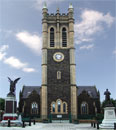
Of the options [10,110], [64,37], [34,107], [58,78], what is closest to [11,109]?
[10,110]

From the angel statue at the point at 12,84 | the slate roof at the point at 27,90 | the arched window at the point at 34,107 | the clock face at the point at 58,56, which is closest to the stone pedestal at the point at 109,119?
the angel statue at the point at 12,84

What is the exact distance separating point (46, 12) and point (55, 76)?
17.2 metres

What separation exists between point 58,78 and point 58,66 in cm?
292

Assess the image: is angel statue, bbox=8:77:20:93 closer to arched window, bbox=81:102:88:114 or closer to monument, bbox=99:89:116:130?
monument, bbox=99:89:116:130

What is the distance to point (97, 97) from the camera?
2301 inches

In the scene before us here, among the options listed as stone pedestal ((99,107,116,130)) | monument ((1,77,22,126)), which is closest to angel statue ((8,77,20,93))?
monument ((1,77,22,126))

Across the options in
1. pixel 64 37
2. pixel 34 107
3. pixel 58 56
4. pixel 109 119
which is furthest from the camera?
pixel 64 37

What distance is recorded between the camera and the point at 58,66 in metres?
50.3

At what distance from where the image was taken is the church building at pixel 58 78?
47.8 m

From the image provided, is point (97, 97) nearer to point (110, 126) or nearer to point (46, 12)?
point (46, 12)

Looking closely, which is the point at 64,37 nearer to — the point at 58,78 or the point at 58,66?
the point at 58,66

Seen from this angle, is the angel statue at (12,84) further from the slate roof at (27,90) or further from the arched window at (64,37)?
the slate roof at (27,90)

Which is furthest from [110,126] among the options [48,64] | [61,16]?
[61,16]

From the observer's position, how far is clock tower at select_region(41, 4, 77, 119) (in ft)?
156
